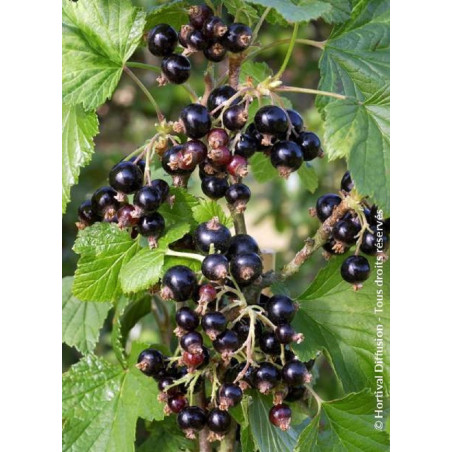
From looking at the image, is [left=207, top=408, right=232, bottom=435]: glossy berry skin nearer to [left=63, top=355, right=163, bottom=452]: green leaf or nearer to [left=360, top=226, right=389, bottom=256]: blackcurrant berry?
[left=63, top=355, right=163, bottom=452]: green leaf

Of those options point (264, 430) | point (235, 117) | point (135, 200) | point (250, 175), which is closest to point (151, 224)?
point (135, 200)

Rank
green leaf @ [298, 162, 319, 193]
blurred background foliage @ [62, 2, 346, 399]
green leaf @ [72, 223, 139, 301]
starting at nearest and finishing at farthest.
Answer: green leaf @ [72, 223, 139, 301] < green leaf @ [298, 162, 319, 193] < blurred background foliage @ [62, 2, 346, 399]

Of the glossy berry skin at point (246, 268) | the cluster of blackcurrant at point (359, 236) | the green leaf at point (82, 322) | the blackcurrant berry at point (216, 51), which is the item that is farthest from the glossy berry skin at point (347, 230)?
the green leaf at point (82, 322)

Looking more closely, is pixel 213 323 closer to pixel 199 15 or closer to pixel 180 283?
pixel 180 283

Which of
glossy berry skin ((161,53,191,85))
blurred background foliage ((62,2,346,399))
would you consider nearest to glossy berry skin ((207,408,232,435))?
glossy berry skin ((161,53,191,85))

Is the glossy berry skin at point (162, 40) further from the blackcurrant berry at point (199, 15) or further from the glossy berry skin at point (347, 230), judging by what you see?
the glossy berry skin at point (347, 230)
